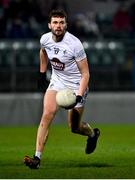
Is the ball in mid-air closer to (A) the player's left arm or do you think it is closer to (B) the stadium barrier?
(A) the player's left arm

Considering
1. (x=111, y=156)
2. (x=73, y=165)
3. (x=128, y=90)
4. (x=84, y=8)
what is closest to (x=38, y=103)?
(x=128, y=90)

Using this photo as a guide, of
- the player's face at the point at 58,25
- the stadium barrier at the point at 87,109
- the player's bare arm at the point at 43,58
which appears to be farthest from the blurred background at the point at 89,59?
the player's face at the point at 58,25

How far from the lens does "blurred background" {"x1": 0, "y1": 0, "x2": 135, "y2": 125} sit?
21.1 metres

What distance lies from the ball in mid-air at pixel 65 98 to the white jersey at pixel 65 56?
1.72ft

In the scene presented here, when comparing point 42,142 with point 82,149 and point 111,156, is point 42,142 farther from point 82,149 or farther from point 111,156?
point 82,149

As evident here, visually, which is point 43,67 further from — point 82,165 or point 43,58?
point 82,165

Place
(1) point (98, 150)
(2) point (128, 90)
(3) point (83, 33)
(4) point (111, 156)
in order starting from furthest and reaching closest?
(3) point (83, 33) → (2) point (128, 90) → (1) point (98, 150) → (4) point (111, 156)

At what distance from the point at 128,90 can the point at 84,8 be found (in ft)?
11.9

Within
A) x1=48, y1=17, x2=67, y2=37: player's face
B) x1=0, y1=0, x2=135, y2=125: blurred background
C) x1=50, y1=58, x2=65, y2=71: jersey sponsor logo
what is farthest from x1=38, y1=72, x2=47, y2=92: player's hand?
x1=0, y1=0, x2=135, y2=125: blurred background

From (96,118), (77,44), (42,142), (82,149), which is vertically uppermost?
(77,44)

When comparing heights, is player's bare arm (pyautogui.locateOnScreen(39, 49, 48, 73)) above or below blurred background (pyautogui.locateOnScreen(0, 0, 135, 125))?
above

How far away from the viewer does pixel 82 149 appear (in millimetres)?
15367

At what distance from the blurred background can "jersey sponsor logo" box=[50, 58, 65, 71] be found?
8.10m

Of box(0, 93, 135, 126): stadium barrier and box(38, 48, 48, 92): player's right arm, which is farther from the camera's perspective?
box(0, 93, 135, 126): stadium barrier
